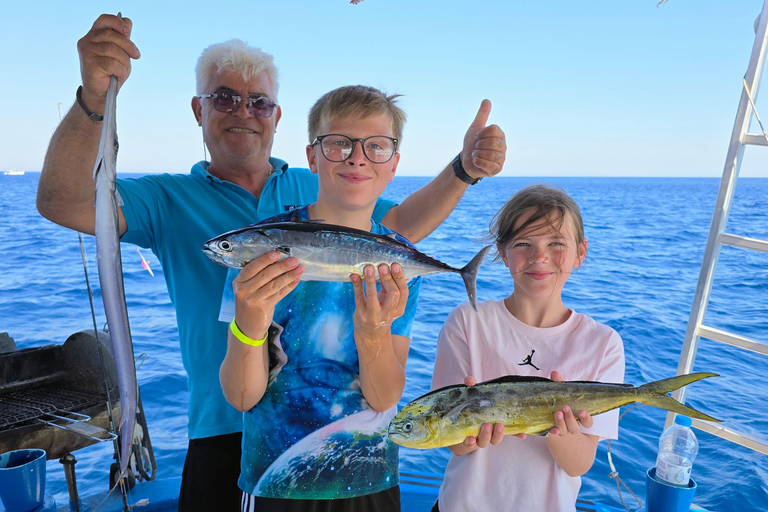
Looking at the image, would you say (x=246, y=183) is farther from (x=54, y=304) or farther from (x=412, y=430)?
(x=54, y=304)

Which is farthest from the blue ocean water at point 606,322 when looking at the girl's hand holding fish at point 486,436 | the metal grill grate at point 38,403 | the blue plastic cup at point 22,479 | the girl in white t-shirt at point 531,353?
the metal grill grate at point 38,403

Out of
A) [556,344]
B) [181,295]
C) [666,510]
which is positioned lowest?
[666,510]

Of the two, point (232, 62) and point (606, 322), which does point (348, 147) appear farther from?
point (606, 322)

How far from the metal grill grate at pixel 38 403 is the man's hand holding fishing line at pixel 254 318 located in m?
2.02

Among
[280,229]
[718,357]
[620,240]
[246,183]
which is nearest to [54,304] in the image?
[246,183]

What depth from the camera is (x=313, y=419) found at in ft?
5.99

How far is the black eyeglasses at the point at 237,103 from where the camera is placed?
2373 millimetres

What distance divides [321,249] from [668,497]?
240 centimetres

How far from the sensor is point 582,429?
6.30 feet

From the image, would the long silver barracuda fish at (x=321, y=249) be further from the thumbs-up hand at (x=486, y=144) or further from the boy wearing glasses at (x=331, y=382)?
the thumbs-up hand at (x=486, y=144)

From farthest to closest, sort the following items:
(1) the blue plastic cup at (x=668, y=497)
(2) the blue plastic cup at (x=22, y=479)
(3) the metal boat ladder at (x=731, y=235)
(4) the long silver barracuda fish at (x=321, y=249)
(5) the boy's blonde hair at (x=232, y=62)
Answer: (3) the metal boat ladder at (x=731, y=235)
(2) the blue plastic cup at (x=22, y=479)
(1) the blue plastic cup at (x=668, y=497)
(5) the boy's blonde hair at (x=232, y=62)
(4) the long silver barracuda fish at (x=321, y=249)

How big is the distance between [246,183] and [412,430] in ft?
4.95

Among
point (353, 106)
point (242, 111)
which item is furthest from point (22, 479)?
point (353, 106)

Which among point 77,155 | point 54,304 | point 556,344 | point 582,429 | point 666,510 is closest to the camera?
point 77,155
